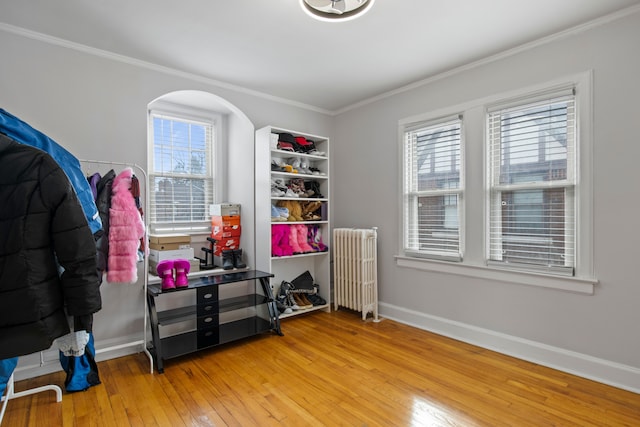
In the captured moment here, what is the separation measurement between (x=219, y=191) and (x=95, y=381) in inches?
91.1

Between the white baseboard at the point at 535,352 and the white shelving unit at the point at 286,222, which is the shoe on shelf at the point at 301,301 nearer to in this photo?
the white shelving unit at the point at 286,222

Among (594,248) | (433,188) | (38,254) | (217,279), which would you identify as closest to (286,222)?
(217,279)

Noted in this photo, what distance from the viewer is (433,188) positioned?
3.51m

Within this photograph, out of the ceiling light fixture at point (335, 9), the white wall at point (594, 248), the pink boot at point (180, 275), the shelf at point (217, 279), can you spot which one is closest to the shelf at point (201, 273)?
the shelf at point (217, 279)

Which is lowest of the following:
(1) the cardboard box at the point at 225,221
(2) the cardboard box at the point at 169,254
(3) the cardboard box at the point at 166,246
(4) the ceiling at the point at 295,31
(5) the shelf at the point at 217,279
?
(5) the shelf at the point at 217,279

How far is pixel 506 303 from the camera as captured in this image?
9.64ft

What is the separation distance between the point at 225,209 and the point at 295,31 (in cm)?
206

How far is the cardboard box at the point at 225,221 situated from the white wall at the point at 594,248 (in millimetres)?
1805

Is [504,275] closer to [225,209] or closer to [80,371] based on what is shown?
[225,209]

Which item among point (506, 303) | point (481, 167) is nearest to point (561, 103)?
point (481, 167)

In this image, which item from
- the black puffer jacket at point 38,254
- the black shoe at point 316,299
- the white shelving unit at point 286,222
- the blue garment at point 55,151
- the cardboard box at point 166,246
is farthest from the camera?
the black shoe at point 316,299

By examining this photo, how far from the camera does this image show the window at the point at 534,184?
2623 mm

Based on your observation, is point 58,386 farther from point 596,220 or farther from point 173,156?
point 596,220

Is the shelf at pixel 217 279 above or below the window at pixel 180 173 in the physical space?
below
